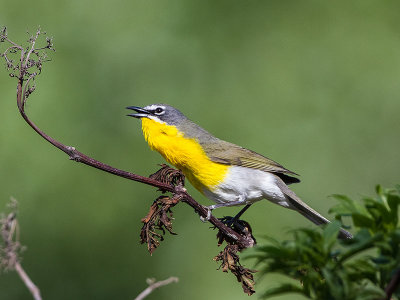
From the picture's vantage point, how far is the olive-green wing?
15.3 ft

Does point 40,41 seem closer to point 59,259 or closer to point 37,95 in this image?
point 37,95

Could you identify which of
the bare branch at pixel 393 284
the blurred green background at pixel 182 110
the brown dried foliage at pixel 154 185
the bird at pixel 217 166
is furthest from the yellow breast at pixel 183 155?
the bare branch at pixel 393 284

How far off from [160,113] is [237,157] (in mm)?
705

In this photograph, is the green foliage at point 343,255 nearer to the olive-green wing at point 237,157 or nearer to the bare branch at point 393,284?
the bare branch at point 393,284

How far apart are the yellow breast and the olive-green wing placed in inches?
4.8

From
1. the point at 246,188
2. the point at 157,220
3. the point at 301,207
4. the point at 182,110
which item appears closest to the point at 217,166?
the point at 246,188

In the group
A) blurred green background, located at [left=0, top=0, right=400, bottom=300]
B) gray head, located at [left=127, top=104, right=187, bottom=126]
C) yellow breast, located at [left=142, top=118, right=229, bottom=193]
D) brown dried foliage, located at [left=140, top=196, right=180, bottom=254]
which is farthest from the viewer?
blurred green background, located at [left=0, top=0, right=400, bottom=300]

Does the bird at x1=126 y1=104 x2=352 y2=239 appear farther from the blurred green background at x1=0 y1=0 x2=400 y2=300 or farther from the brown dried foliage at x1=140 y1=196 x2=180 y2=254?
the brown dried foliage at x1=140 y1=196 x2=180 y2=254

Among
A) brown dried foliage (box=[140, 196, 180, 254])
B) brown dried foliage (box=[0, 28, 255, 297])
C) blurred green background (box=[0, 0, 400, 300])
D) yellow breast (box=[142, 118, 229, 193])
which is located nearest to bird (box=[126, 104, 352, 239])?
yellow breast (box=[142, 118, 229, 193])

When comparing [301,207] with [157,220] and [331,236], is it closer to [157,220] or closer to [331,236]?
[157,220]

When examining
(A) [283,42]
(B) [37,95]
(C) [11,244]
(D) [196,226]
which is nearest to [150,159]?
(D) [196,226]

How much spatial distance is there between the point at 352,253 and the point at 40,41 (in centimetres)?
498

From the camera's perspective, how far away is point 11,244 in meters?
1.42

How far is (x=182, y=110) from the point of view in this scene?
5.62 meters
